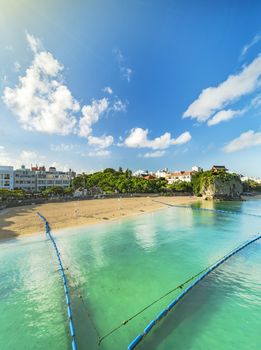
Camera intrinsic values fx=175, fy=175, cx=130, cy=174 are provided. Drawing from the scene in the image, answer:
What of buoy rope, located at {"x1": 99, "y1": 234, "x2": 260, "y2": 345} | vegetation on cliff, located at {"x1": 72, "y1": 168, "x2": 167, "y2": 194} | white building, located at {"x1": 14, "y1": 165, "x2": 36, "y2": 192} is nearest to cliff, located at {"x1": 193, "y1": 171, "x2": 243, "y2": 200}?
vegetation on cliff, located at {"x1": 72, "y1": 168, "x2": 167, "y2": 194}

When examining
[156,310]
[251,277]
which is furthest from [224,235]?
[156,310]

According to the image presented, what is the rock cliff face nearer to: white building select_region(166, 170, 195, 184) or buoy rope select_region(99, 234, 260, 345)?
white building select_region(166, 170, 195, 184)

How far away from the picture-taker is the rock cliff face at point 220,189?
201ft

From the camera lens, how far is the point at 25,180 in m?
64.4

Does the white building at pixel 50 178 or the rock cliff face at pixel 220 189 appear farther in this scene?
the white building at pixel 50 178

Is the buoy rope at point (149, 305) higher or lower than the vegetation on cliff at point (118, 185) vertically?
lower

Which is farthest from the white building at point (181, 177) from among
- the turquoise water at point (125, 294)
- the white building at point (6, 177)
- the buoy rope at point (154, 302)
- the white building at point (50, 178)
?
the buoy rope at point (154, 302)

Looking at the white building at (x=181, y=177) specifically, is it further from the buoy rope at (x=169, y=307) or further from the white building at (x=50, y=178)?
the buoy rope at (x=169, y=307)

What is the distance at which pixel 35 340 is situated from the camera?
266 inches

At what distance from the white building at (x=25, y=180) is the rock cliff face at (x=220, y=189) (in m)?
64.0

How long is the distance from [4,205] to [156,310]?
35.1 meters

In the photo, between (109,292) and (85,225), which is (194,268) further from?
(85,225)

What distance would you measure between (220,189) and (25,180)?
7039cm

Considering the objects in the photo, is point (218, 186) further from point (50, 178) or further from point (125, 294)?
point (50, 178)
